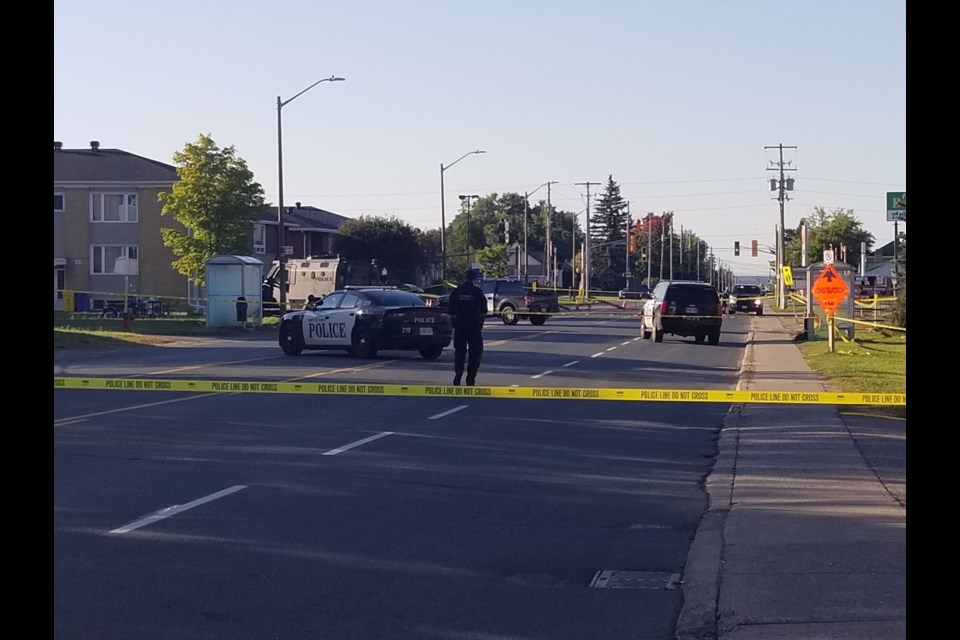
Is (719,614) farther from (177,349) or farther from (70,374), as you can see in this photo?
(177,349)

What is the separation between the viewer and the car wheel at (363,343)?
2716 cm

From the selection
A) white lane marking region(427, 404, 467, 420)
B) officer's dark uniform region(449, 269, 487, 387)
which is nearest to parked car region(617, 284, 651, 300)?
officer's dark uniform region(449, 269, 487, 387)

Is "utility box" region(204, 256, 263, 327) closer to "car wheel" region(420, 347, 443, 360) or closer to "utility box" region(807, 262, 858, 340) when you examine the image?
"car wheel" region(420, 347, 443, 360)

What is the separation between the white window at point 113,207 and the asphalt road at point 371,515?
1767 inches

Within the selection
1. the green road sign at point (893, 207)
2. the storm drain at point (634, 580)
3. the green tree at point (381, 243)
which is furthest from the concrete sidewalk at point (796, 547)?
the green tree at point (381, 243)

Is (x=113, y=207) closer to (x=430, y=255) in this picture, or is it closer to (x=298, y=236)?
(x=298, y=236)

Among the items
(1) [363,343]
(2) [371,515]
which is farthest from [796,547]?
(1) [363,343]

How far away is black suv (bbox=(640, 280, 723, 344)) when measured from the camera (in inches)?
1481

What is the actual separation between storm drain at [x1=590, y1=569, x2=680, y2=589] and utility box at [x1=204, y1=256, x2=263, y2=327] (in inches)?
1408

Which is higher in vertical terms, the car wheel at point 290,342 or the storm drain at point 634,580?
the car wheel at point 290,342

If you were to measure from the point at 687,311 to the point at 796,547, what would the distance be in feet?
98.2

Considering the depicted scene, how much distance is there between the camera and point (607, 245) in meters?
74.8

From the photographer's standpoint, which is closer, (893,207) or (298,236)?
(893,207)

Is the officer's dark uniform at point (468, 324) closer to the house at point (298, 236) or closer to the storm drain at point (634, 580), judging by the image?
the storm drain at point (634, 580)
